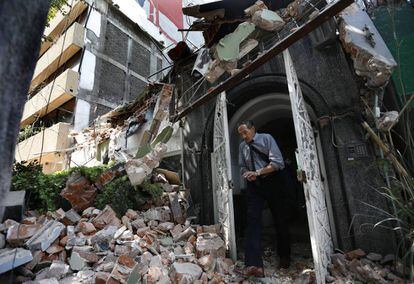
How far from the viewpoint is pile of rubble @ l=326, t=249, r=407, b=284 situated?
280cm

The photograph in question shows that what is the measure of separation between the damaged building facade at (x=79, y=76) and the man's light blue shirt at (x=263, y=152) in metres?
11.7

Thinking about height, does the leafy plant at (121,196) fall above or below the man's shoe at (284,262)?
above

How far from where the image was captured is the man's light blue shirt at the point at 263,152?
353 cm

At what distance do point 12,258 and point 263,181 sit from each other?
3.34 metres

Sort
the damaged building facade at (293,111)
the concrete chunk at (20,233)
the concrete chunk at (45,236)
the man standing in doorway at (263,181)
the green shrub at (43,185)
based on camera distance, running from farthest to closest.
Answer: the green shrub at (43,185), the man standing in doorway at (263,181), the damaged building facade at (293,111), the concrete chunk at (45,236), the concrete chunk at (20,233)

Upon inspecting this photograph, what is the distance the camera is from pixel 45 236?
10.9 ft

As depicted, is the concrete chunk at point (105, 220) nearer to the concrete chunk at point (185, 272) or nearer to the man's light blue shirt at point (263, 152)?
the concrete chunk at point (185, 272)

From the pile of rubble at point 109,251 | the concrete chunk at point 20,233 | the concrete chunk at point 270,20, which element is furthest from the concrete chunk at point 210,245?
the concrete chunk at point 270,20

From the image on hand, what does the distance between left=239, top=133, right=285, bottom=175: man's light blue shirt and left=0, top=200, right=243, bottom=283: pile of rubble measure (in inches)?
57.0

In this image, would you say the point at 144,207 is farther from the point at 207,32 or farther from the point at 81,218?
the point at 207,32

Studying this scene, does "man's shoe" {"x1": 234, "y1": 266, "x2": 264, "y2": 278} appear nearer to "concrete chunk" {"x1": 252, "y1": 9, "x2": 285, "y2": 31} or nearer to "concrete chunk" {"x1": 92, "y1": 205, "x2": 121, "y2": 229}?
"concrete chunk" {"x1": 92, "y1": 205, "x2": 121, "y2": 229}

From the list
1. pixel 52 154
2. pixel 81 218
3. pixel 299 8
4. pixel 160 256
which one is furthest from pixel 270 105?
pixel 52 154

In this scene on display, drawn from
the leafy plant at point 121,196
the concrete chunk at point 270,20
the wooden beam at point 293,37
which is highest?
the concrete chunk at point 270,20

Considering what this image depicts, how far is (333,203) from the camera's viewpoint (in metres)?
3.78
